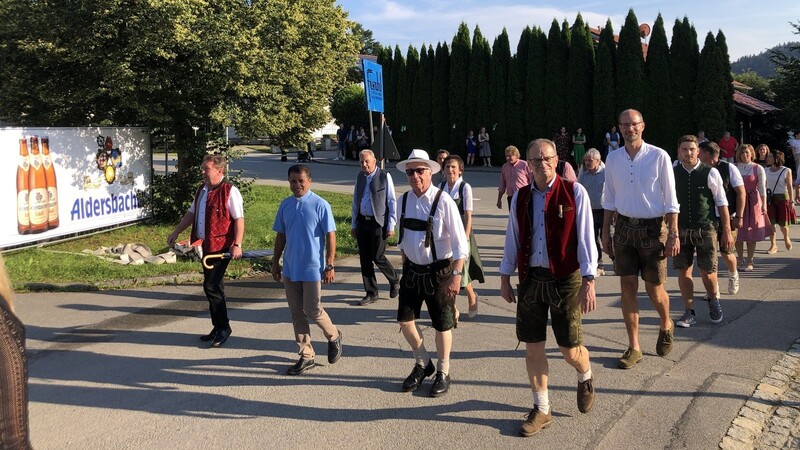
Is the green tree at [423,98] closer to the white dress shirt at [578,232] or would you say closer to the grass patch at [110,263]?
the grass patch at [110,263]

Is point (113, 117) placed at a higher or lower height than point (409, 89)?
lower

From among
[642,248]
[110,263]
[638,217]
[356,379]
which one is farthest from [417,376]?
[110,263]

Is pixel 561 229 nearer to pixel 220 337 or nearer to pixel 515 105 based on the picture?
pixel 220 337

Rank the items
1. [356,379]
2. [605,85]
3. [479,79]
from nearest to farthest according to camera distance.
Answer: [356,379] < [605,85] < [479,79]

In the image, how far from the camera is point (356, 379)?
5.81 meters

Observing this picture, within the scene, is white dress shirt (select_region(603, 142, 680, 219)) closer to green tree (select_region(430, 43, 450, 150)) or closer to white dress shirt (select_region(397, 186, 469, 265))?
white dress shirt (select_region(397, 186, 469, 265))

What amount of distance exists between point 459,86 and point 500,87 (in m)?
2.58

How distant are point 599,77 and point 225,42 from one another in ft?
67.9

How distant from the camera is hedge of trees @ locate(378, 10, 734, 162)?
2667 cm

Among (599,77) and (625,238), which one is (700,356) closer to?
(625,238)

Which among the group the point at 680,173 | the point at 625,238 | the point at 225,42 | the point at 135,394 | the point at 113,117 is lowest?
the point at 135,394

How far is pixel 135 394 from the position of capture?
557 cm

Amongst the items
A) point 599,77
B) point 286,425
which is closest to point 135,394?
point 286,425

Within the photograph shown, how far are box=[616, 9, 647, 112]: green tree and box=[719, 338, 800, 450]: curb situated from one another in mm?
23638
